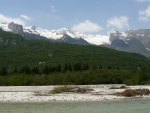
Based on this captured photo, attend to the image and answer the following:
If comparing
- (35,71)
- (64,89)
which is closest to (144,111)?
(64,89)

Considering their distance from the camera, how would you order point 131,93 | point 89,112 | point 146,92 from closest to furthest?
1. point 89,112
2. point 131,93
3. point 146,92

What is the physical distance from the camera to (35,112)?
32.4 metres

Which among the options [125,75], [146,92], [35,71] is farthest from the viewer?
[35,71]

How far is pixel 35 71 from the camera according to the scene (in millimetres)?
131250

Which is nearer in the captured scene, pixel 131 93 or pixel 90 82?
pixel 131 93

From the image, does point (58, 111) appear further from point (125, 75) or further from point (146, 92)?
point (125, 75)

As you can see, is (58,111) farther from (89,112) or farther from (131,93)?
(131,93)

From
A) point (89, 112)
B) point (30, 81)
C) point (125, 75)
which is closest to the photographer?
point (89, 112)

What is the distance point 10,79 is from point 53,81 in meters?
16.6

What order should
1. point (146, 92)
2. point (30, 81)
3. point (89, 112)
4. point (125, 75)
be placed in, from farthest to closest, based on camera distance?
1. point (125, 75)
2. point (30, 81)
3. point (146, 92)
4. point (89, 112)

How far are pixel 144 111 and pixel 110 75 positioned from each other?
278 ft

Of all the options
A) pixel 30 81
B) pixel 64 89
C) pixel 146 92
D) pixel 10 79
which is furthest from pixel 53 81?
pixel 146 92

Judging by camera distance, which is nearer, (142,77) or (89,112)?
(89,112)

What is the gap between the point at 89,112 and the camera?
106 feet
